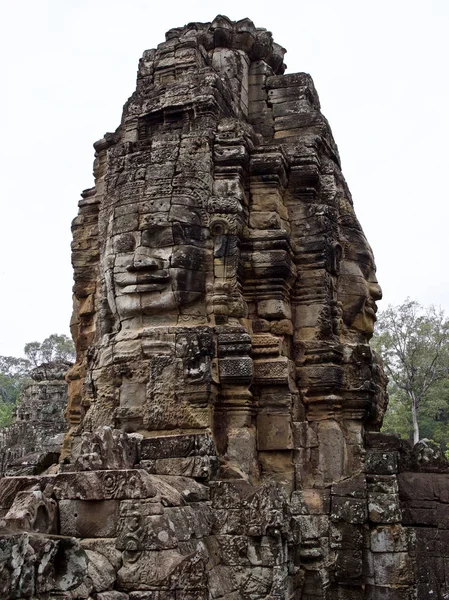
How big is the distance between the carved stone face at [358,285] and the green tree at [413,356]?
17.7 m

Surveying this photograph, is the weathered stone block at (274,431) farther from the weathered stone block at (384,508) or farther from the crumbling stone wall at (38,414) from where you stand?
the crumbling stone wall at (38,414)

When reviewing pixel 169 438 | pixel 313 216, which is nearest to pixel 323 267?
pixel 313 216

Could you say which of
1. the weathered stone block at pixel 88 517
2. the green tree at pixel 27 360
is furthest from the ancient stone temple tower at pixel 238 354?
the green tree at pixel 27 360

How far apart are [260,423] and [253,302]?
1629 millimetres

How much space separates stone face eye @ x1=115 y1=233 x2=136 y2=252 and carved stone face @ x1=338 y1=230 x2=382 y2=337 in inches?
127

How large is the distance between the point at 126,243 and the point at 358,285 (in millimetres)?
3593

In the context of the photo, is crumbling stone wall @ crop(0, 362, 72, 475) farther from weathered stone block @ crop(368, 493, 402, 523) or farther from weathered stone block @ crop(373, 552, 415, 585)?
weathered stone block @ crop(373, 552, 415, 585)

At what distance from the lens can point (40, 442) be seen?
21391 millimetres

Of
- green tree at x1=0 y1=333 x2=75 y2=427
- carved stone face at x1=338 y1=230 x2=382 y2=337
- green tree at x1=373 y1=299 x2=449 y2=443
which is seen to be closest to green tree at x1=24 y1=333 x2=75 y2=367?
green tree at x1=0 y1=333 x2=75 y2=427

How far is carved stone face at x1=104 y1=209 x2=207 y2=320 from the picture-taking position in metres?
9.17

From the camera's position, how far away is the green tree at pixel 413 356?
28.9m

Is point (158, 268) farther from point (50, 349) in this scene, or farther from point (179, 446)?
point (50, 349)

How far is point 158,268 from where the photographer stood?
30.3 feet

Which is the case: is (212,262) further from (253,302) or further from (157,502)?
(157,502)
